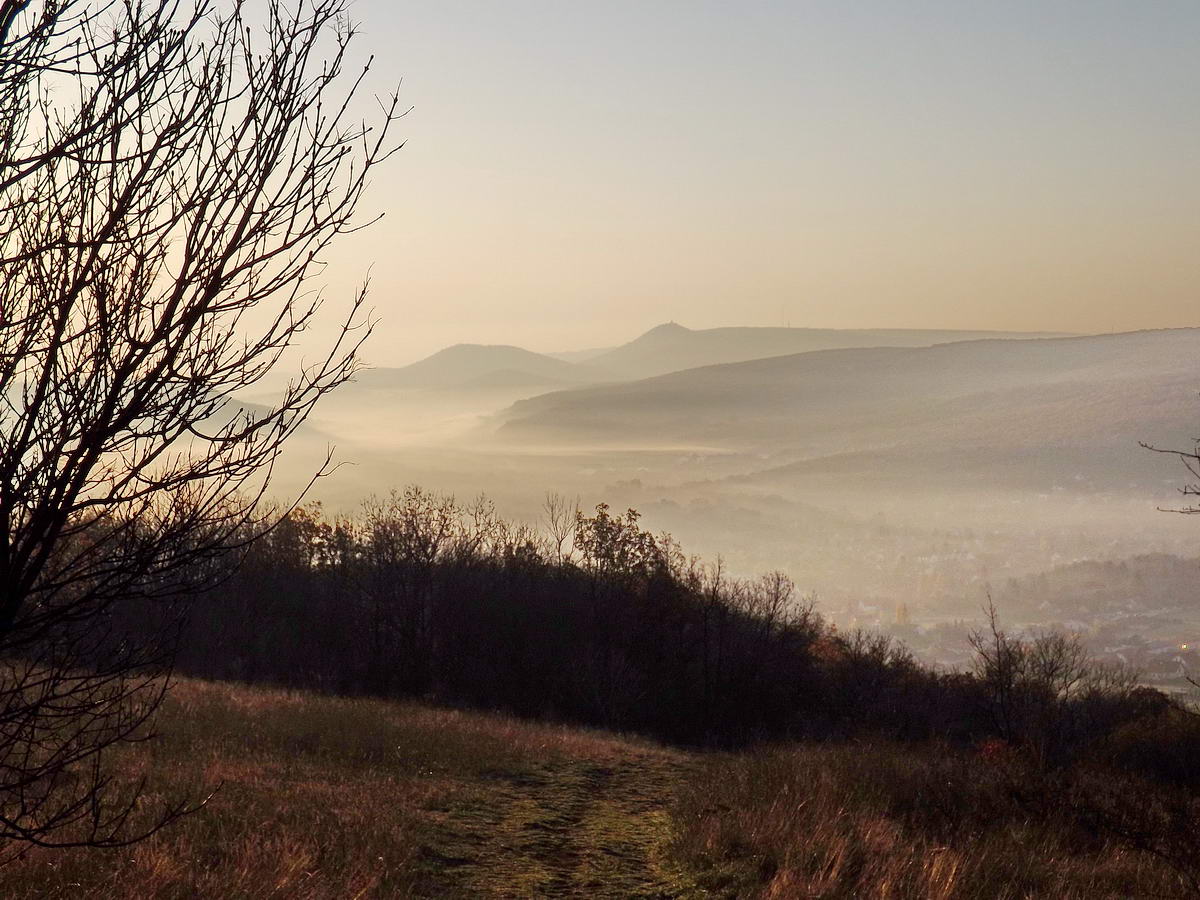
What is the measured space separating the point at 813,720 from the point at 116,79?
60.1m

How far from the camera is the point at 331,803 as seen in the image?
43.4 feet

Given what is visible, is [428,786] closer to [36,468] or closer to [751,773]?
[751,773]

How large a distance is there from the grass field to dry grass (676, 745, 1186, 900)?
0.11 ft

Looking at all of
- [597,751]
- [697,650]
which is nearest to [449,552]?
[697,650]

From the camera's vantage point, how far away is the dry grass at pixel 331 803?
9273 millimetres

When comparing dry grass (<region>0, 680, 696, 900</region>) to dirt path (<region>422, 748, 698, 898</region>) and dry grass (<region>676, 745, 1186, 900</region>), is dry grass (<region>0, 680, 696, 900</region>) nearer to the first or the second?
dirt path (<region>422, 748, 698, 898</region>)

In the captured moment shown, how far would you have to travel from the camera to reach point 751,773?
15.8 metres

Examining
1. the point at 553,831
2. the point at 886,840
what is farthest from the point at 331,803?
the point at 886,840

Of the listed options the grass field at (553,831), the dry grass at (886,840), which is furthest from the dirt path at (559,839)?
the dry grass at (886,840)

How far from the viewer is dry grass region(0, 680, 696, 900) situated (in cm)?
927

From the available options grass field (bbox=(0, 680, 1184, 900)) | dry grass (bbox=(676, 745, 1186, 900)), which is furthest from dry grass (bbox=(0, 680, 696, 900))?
dry grass (bbox=(676, 745, 1186, 900))

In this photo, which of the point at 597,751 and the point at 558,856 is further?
the point at 597,751

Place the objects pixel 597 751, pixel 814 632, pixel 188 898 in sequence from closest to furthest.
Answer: pixel 188 898 < pixel 597 751 < pixel 814 632

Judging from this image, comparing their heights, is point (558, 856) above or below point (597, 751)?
above
